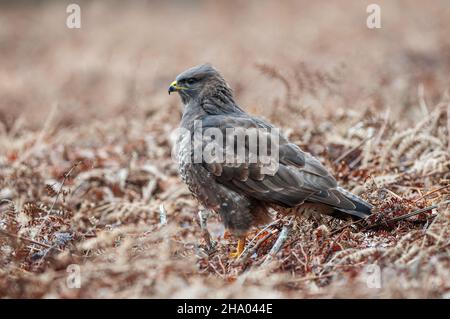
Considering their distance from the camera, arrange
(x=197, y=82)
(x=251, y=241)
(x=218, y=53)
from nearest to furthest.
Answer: (x=251, y=241), (x=197, y=82), (x=218, y=53)

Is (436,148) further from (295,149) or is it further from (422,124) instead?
(295,149)

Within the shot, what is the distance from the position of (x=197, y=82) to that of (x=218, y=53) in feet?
25.1

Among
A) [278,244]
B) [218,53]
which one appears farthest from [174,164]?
[218,53]

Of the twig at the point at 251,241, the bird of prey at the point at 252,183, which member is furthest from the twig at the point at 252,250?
the bird of prey at the point at 252,183

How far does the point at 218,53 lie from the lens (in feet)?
43.5

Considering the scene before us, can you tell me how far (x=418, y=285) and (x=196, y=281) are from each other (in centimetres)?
136

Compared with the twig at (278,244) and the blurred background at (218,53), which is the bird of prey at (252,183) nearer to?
the twig at (278,244)

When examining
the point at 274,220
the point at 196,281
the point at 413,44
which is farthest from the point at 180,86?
the point at 413,44

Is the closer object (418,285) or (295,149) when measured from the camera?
(418,285)

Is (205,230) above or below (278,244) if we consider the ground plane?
above

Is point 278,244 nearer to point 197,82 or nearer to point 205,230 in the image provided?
point 205,230

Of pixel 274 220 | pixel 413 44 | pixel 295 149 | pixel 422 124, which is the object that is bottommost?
pixel 274 220

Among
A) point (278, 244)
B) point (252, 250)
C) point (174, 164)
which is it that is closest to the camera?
point (278, 244)

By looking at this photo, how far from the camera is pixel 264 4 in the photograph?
17703 millimetres
